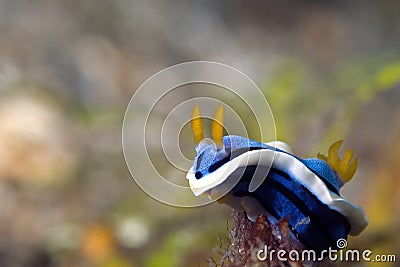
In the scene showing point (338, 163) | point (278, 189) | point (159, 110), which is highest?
point (159, 110)

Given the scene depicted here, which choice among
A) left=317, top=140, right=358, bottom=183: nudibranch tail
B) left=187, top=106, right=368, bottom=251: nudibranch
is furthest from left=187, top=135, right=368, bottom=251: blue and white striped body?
left=317, top=140, right=358, bottom=183: nudibranch tail

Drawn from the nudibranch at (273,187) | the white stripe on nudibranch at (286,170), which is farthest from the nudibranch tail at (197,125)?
the white stripe on nudibranch at (286,170)

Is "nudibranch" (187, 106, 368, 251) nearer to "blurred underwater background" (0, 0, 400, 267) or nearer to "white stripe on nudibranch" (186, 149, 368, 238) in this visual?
"white stripe on nudibranch" (186, 149, 368, 238)

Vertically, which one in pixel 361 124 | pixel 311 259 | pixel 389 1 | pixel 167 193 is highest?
pixel 389 1

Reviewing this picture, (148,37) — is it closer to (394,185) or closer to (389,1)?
(389,1)

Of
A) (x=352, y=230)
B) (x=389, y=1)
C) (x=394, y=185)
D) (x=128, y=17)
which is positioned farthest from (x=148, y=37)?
(x=352, y=230)

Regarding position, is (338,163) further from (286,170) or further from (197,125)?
(197,125)

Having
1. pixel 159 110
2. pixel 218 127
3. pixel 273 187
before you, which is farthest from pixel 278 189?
pixel 159 110
